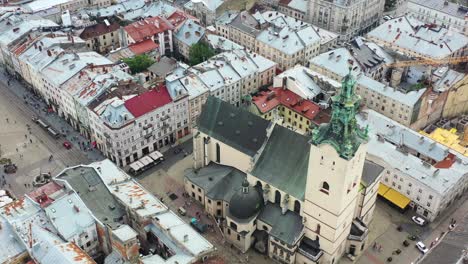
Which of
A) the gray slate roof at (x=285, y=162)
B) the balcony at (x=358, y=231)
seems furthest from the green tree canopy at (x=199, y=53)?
the balcony at (x=358, y=231)

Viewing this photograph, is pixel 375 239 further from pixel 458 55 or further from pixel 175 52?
pixel 175 52

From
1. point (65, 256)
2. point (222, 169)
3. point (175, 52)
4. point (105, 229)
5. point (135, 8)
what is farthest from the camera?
point (135, 8)

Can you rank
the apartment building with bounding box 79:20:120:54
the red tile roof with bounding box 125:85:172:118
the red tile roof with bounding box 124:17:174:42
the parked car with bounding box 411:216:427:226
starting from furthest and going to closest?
the apartment building with bounding box 79:20:120:54 < the red tile roof with bounding box 124:17:174:42 < the red tile roof with bounding box 125:85:172:118 < the parked car with bounding box 411:216:427:226

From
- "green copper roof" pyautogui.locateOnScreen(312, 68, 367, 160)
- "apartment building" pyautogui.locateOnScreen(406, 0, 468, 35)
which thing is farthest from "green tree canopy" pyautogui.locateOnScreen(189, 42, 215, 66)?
"apartment building" pyautogui.locateOnScreen(406, 0, 468, 35)

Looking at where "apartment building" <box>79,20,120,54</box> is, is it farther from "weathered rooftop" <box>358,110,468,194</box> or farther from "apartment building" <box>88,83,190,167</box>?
"weathered rooftop" <box>358,110,468,194</box>

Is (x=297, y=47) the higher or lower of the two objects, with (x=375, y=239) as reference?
higher

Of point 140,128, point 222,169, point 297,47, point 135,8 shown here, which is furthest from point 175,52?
point 222,169
